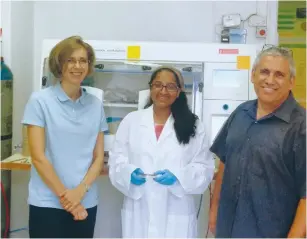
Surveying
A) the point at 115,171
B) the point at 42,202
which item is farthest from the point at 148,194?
the point at 42,202

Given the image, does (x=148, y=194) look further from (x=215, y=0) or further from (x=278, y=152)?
(x=215, y=0)

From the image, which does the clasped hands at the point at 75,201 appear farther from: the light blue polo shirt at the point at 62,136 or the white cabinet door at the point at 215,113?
the white cabinet door at the point at 215,113

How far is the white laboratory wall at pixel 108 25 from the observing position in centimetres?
276

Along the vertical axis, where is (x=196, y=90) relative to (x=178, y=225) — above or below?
above

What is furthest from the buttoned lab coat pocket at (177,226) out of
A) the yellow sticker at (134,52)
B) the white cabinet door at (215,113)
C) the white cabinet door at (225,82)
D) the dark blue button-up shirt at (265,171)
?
the yellow sticker at (134,52)

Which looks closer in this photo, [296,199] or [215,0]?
[296,199]

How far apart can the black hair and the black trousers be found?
1.97 ft

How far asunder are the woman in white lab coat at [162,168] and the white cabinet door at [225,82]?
0.44 metres

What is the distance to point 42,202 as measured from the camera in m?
1.80

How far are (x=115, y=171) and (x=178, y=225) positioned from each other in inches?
15.9

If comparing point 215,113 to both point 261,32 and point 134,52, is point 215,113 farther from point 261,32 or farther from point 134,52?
point 261,32

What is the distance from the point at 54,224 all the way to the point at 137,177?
426mm

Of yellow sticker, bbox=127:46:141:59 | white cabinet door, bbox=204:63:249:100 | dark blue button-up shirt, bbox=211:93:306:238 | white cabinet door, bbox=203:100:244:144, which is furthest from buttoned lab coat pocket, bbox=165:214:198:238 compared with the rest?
yellow sticker, bbox=127:46:141:59

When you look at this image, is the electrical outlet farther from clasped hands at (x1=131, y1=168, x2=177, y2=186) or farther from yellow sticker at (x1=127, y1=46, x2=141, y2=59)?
clasped hands at (x1=131, y1=168, x2=177, y2=186)
